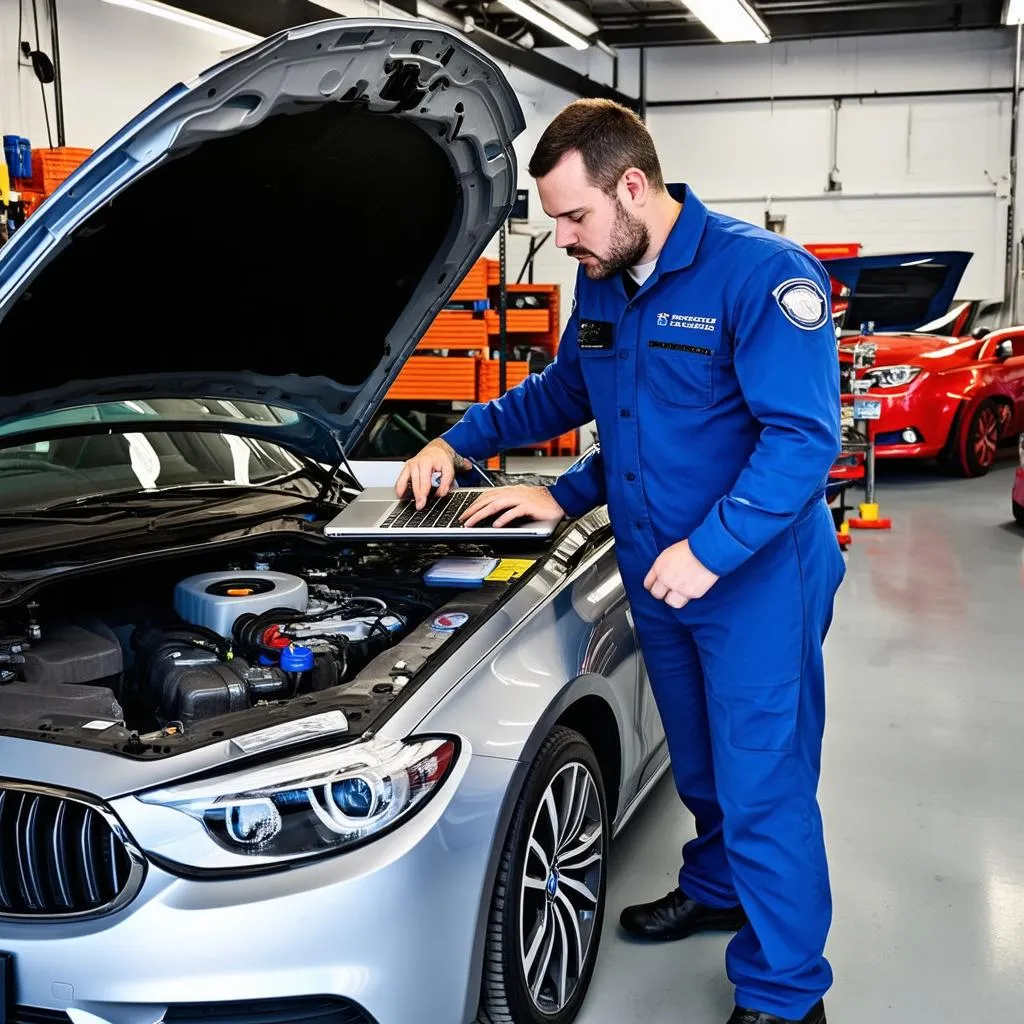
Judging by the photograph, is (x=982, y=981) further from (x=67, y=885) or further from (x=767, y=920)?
(x=67, y=885)

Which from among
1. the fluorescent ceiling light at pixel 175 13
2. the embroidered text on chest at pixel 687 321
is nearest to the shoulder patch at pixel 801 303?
the embroidered text on chest at pixel 687 321

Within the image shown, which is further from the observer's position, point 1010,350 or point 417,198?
point 1010,350

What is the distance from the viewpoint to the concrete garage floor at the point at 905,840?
2.00 m

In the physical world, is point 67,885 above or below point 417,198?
below

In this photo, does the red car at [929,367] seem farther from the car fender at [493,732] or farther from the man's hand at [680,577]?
the car fender at [493,732]

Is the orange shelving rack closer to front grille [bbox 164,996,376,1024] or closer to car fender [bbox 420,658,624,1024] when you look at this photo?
car fender [bbox 420,658,624,1024]

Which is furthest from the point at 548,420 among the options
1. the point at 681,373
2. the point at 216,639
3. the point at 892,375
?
the point at 892,375

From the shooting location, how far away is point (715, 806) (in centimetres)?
211

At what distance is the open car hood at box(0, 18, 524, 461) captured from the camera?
1.53 metres

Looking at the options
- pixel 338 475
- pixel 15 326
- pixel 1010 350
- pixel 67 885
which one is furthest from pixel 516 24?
pixel 67 885

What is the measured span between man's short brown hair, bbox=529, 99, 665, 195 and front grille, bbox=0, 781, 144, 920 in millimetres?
1176

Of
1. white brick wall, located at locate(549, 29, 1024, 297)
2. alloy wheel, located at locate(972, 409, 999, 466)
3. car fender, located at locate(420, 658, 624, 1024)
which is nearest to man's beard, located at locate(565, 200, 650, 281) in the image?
car fender, located at locate(420, 658, 624, 1024)

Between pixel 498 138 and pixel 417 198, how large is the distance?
0.71 feet

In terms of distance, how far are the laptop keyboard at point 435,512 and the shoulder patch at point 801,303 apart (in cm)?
82
